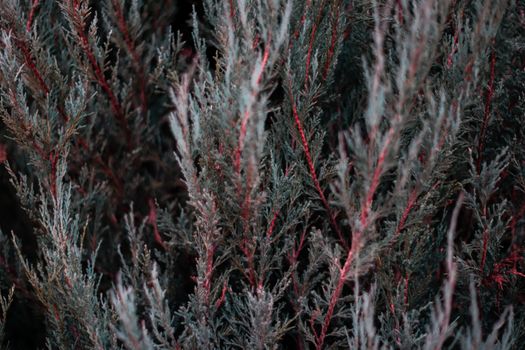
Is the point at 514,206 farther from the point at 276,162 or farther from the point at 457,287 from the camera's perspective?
the point at 276,162

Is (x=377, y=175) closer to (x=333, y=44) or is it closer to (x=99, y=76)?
(x=333, y=44)

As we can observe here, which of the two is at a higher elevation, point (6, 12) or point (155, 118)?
point (6, 12)

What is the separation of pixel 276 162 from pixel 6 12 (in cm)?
136

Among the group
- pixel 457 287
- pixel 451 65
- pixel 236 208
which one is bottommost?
pixel 457 287

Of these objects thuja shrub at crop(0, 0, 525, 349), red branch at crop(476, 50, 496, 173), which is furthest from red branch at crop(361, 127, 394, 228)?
red branch at crop(476, 50, 496, 173)

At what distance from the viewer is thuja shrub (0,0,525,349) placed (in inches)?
68.2

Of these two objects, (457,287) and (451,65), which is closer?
(451,65)

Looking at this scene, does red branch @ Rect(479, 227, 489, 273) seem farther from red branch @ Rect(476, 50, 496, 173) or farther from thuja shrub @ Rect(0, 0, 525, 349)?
red branch @ Rect(476, 50, 496, 173)

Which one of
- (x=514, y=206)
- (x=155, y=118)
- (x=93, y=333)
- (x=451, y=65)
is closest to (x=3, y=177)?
(x=155, y=118)

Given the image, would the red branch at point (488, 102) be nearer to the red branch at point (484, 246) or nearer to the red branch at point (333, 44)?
the red branch at point (484, 246)

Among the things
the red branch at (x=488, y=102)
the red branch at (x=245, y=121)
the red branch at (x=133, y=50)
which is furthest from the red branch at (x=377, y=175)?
the red branch at (x=133, y=50)

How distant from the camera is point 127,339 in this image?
1.63m

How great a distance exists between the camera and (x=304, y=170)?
85.7 inches

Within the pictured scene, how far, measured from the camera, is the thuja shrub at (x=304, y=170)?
173cm
